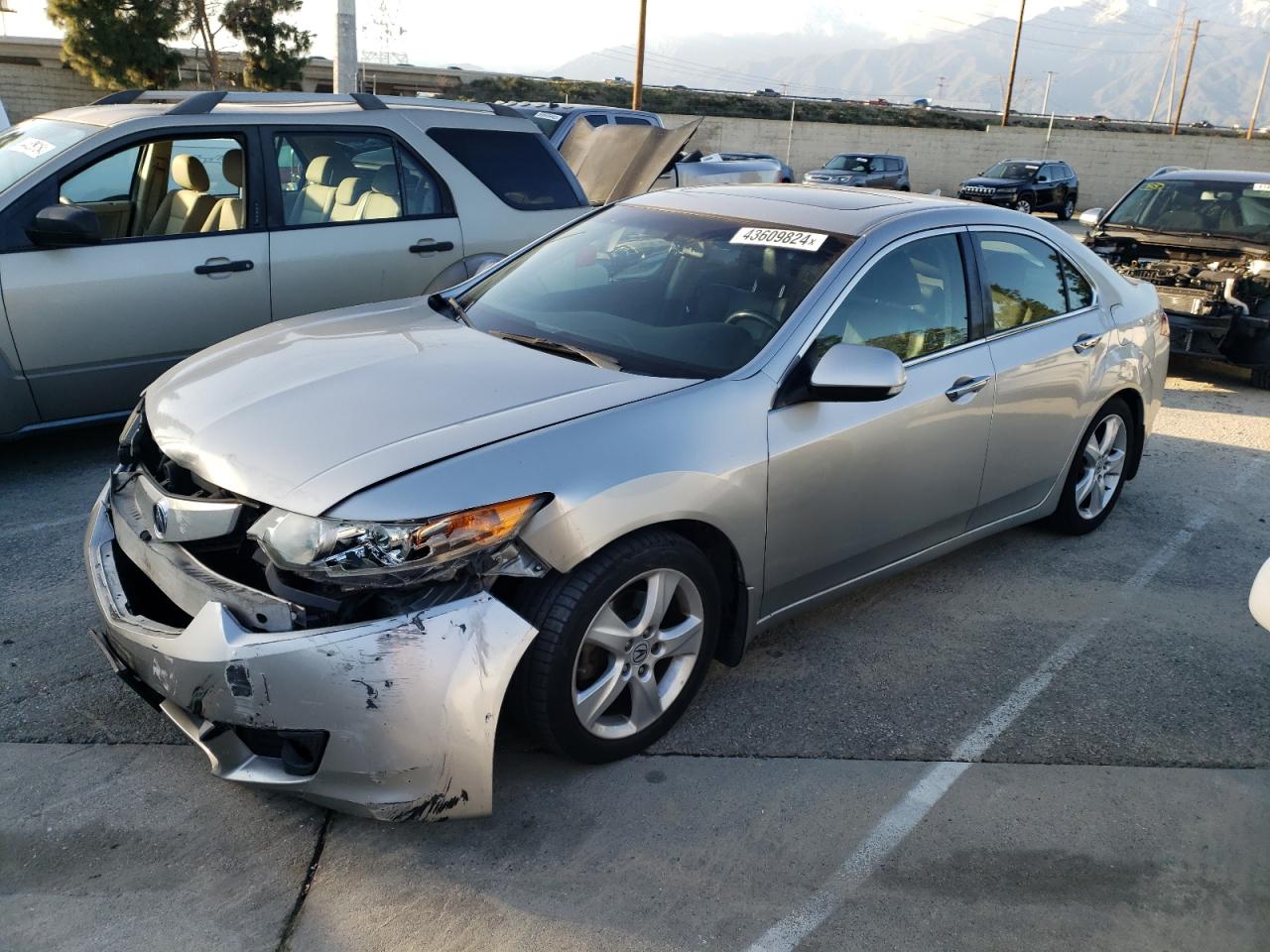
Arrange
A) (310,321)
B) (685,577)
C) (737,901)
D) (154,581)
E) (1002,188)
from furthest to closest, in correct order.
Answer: (1002,188) < (310,321) < (685,577) < (154,581) < (737,901)

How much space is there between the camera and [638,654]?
313 cm

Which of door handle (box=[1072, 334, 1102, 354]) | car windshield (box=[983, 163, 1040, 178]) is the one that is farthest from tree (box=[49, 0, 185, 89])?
door handle (box=[1072, 334, 1102, 354])

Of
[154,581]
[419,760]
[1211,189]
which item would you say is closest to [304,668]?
[419,760]

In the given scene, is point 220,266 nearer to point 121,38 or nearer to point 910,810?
point 910,810

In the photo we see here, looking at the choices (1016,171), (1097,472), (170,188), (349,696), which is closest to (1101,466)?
(1097,472)

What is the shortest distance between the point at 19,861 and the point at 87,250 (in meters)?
3.40

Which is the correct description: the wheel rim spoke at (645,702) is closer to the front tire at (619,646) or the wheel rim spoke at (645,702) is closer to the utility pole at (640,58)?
the front tire at (619,646)

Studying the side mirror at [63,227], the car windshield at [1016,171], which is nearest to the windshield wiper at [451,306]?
the side mirror at [63,227]

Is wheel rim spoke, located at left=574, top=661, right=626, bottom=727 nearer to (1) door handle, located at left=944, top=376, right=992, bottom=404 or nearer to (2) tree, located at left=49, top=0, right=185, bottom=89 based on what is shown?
(1) door handle, located at left=944, top=376, right=992, bottom=404

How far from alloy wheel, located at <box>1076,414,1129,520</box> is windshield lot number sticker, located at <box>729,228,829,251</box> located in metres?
1.96

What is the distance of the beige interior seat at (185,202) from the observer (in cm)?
575

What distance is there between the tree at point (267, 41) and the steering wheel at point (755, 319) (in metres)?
40.4

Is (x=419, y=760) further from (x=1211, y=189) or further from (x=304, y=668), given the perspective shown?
(x=1211, y=189)

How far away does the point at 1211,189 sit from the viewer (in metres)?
9.51
